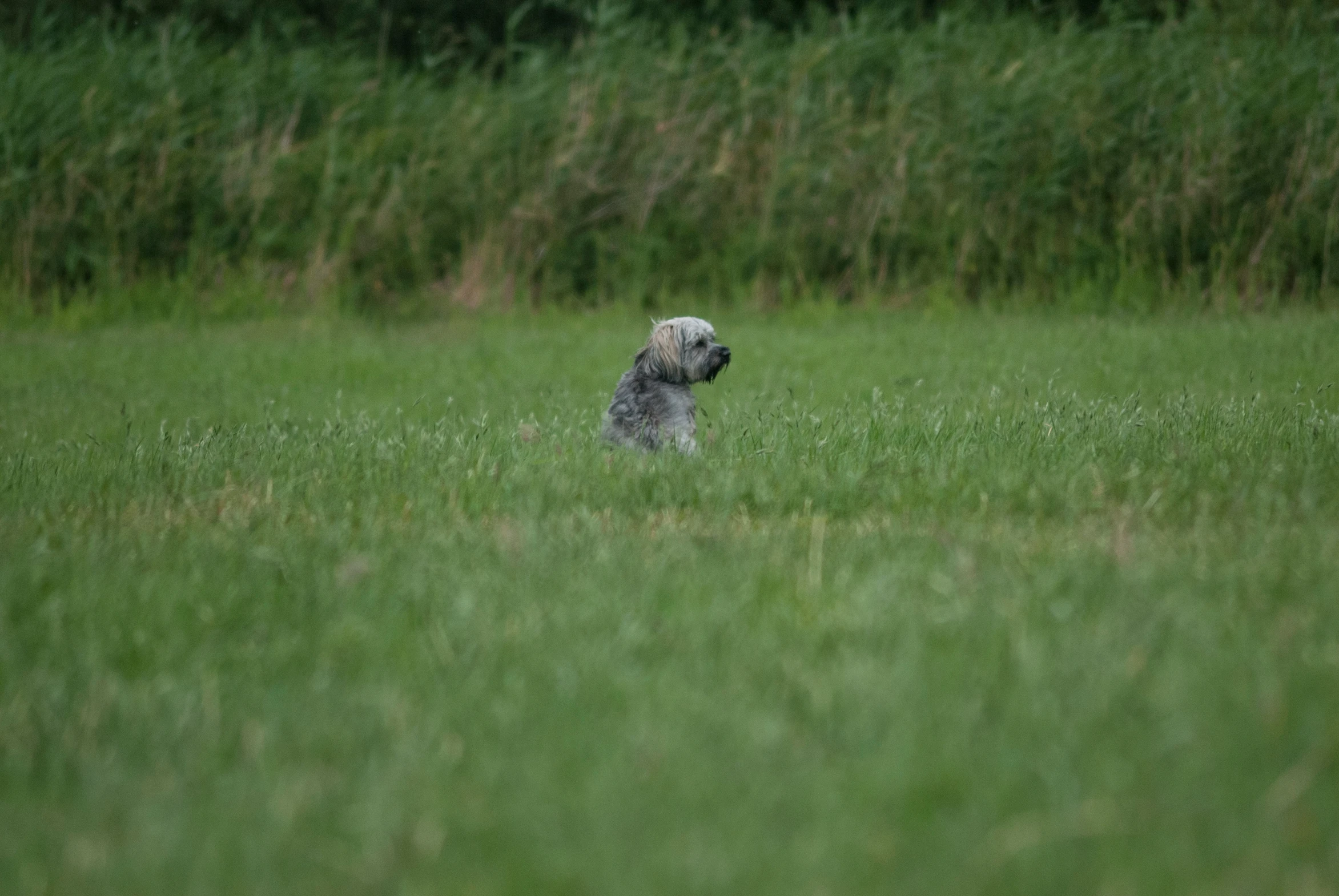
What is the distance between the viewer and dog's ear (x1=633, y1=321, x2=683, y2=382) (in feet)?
25.2

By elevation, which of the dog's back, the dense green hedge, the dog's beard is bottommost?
the dog's back

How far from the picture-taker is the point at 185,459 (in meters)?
7.02

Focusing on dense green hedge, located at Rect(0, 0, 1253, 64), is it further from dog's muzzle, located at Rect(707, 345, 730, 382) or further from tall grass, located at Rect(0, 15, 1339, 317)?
dog's muzzle, located at Rect(707, 345, 730, 382)

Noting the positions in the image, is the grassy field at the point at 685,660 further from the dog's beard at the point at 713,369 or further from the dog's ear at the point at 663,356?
the dog's ear at the point at 663,356

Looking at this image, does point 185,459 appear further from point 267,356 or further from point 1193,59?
point 1193,59

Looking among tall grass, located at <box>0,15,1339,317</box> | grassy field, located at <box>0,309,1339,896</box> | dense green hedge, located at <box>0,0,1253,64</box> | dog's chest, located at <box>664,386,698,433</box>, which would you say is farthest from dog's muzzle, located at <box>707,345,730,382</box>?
dense green hedge, located at <box>0,0,1253,64</box>

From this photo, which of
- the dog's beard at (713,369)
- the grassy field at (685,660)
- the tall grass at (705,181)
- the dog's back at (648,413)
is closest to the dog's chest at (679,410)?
the dog's back at (648,413)

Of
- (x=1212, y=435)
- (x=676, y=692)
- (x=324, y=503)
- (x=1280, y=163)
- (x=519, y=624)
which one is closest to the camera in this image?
(x=676, y=692)

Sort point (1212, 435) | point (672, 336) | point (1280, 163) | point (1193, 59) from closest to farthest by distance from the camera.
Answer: point (1212, 435) < point (672, 336) < point (1280, 163) < point (1193, 59)

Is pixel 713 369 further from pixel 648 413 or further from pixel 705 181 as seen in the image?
pixel 705 181

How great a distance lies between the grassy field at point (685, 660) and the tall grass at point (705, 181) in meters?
7.41

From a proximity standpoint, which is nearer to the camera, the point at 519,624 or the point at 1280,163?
the point at 519,624

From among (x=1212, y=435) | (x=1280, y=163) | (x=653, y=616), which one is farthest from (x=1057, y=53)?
Answer: (x=653, y=616)

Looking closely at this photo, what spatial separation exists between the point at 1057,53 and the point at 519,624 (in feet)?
44.1
